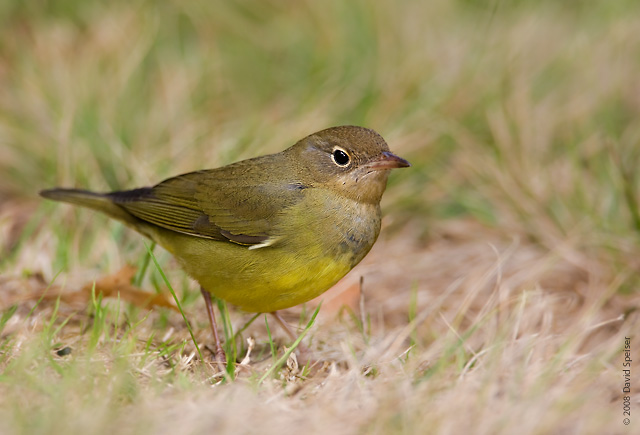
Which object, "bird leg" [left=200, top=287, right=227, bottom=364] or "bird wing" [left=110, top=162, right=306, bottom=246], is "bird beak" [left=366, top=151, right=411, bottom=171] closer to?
"bird wing" [left=110, top=162, right=306, bottom=246]

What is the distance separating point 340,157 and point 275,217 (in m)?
0.54

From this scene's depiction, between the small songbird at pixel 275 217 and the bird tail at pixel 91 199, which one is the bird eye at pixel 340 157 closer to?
the small songbird at pixel 275 217

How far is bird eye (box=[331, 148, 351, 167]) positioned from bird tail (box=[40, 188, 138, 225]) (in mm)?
1389

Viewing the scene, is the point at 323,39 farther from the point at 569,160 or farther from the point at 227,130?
the point at 569,160

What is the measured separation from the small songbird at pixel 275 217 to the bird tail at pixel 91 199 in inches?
0.6

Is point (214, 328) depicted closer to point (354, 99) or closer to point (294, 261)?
point (294, 261)

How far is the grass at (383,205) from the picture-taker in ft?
11.5

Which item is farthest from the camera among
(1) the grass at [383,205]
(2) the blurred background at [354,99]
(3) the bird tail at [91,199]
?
(2) the blurred background at [354,99]

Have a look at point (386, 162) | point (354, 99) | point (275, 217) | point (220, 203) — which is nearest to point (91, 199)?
point (220, 203)

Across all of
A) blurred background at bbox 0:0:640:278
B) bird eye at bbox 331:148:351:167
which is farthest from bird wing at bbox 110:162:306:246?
blurred background at bbox 0:0:640:278

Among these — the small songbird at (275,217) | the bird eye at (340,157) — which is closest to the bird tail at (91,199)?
the small songbird at (275,217)

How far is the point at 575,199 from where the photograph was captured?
6.26 m

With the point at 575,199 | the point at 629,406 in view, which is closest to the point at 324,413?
the point at 629,406

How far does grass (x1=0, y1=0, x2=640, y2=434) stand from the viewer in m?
3.51
